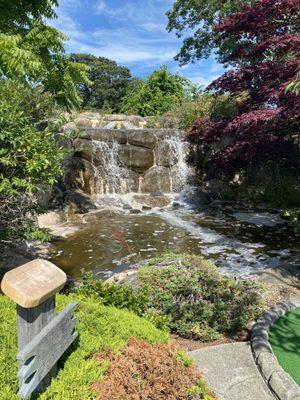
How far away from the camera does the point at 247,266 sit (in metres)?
8.53

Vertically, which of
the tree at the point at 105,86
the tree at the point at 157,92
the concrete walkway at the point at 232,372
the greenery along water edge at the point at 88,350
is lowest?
the concrete walkway at the point at 232,372

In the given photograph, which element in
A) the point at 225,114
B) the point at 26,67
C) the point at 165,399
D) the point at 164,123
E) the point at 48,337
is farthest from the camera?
the point at 164,123

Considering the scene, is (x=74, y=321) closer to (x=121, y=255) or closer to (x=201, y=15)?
(x=121, y=255)

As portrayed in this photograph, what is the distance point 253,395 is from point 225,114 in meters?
15.6

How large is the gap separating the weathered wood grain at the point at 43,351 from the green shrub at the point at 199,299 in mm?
2469

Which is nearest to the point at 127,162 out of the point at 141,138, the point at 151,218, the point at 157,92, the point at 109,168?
the point at 109,168

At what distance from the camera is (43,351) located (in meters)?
2.19

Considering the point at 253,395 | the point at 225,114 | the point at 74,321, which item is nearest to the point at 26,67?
the point at 74,321

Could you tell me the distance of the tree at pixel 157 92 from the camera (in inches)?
988

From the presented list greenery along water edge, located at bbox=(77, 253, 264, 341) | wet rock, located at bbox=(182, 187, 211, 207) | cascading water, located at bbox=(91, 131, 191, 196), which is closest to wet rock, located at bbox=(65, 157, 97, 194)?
cascading water, located at bbox=(91, 131, 191, 196)

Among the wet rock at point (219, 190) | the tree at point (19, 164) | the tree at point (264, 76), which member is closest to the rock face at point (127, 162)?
the wet rock at point (219, 190)

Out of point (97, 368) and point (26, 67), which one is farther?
point (26, 67)

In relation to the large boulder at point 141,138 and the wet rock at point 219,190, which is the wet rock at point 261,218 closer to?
the wet rock at point 219,190

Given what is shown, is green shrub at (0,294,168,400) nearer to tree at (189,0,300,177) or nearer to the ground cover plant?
the ground cover plant
